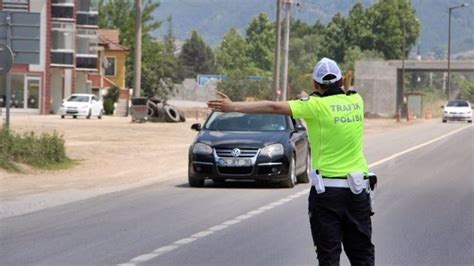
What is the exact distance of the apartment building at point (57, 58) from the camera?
72.1 m

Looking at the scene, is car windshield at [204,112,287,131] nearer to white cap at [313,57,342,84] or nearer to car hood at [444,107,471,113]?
white cap at [313,57,342,84]

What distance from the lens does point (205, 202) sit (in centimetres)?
1866

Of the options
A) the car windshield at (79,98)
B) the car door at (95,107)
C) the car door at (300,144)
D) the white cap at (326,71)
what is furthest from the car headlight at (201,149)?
the car door at (95,107)

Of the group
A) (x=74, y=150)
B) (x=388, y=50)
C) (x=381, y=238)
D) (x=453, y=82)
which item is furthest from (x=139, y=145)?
(x=453, y=82)

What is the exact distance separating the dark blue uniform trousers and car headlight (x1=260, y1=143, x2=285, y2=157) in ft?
42.5

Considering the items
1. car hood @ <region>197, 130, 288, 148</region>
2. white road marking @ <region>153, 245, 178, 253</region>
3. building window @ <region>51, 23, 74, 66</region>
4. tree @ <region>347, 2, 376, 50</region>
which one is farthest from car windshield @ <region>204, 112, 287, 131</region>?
tree @ <region>347, 2, 376, 50</region>

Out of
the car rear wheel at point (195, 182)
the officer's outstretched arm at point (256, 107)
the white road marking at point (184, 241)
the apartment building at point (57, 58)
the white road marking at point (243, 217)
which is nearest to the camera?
the officer's outstretched arm at point (256, 107)

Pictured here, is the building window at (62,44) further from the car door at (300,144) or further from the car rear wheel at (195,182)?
the car rear wheel at (195,182)

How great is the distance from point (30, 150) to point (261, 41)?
484ft

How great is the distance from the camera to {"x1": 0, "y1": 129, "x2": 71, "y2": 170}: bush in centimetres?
2572

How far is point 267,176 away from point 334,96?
12838 mm

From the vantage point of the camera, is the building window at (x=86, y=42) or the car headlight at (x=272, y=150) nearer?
the car headlight at (x=272, y=150)

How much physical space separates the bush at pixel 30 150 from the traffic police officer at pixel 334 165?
56.9 ft

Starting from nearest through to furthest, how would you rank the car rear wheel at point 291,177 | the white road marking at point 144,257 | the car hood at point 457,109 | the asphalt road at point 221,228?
the white road marking at point 144,257, the asphalt road at point 221,228, the car rear wheel at point 291,177, the car hood at point 457,109
